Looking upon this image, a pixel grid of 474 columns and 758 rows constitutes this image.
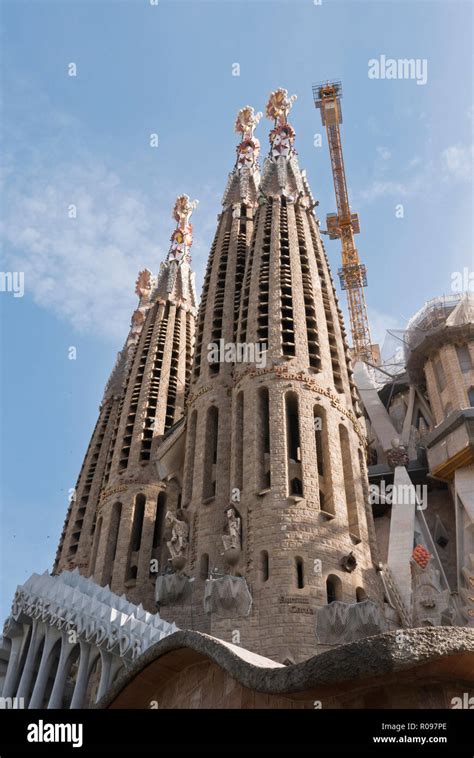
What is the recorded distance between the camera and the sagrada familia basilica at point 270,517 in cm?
A: 842

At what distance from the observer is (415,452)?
36.0 metres

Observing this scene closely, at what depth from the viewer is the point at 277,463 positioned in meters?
24.3

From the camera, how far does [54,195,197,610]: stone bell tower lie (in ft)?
108

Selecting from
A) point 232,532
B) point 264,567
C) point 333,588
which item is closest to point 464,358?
point 333,588

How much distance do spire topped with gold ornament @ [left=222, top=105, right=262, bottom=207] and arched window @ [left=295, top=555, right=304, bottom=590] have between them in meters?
27.6

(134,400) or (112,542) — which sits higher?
(134,400)

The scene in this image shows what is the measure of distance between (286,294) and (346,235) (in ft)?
104

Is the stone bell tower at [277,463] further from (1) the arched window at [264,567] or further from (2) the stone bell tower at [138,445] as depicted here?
(2) the stone bell tower at [138,445]

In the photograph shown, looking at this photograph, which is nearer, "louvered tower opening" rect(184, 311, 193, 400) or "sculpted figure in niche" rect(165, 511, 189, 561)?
"sculpted figure in niche" rect(165, 511, 189, 561)

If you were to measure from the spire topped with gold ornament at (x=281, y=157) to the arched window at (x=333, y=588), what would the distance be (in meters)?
21.2

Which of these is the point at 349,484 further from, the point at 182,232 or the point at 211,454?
the point at 182,232

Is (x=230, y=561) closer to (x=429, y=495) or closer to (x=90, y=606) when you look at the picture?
(x=90, y=606)

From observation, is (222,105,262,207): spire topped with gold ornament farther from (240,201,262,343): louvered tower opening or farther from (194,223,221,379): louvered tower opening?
(240,201,262,343): louvered tower opening

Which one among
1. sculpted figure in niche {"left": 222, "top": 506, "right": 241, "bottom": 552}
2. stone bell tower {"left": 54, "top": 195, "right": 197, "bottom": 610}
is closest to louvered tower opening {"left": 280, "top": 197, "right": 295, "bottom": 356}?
sculpted figure in niche {"left": 222, "top": 506, "right": 241, "bottom": 552}
